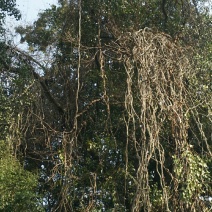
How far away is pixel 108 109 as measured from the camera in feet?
18.9

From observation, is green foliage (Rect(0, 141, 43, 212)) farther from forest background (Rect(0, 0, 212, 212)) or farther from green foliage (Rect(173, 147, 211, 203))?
green foliage (Rect(173, 147, 211, 203))

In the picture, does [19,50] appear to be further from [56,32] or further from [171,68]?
[171,68]

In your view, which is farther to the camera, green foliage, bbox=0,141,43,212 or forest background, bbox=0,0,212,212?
green foliage, bbox=0,141,43,212

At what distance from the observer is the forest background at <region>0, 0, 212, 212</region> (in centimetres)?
523

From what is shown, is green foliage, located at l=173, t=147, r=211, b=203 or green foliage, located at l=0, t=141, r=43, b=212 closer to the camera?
green foliage, located at l=173, t=147, r=211, b=203

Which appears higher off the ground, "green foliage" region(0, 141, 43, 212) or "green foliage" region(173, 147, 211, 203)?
"green foliage" region(0, 141, 43, 212)

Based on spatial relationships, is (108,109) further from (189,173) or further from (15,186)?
(15,186)

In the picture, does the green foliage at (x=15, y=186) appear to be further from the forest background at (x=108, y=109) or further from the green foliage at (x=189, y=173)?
the green foliage at (x=189, y=173)

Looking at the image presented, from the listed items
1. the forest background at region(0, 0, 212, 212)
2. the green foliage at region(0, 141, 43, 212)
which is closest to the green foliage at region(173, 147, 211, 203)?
the forest background at region(0, 0, 212, 212)

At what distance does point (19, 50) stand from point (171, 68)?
→ 111 inches

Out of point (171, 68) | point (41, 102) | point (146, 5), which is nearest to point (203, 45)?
point (146, 5)

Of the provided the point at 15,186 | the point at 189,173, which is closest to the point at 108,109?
the point at 189,173

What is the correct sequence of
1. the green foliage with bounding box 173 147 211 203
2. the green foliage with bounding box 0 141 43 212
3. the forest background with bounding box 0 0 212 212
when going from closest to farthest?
1. the green foliage with bounding box 173 147 211 203
2. the forest background with bounding box 0 0 212 212
3. the green foliage with bounding box 0 141 43 212

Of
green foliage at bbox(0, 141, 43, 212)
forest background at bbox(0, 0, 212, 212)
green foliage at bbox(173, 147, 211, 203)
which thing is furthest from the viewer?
green foliage at bbox(0, 141, 43, 212)
